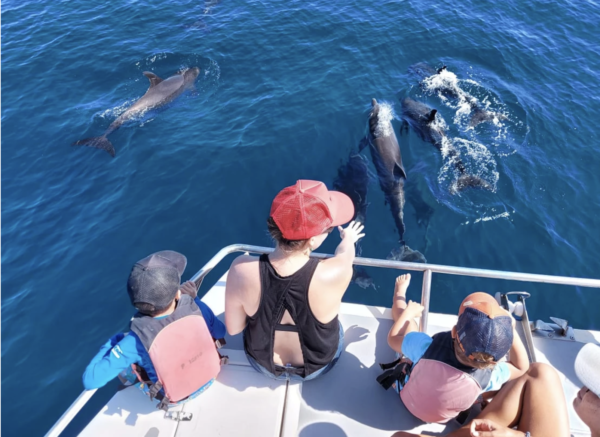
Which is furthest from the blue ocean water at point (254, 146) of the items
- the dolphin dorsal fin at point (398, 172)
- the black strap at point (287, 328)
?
the black strap at point (287, 328)

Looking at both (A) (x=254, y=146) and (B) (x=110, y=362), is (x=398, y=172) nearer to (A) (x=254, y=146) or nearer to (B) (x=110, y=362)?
(A) (x=254, y=146)

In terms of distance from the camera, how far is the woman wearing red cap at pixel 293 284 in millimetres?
3256

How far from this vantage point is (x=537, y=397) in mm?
3311

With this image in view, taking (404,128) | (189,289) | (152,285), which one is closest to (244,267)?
(152,285)

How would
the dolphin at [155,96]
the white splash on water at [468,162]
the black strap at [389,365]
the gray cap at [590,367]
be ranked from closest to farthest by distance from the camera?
1. the gray cap at [590,367]
2. the black strap at [389,365]
3. the white splash on water at [468,162]
4. the dolphin at [155,96]

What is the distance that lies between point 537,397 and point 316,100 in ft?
32.7

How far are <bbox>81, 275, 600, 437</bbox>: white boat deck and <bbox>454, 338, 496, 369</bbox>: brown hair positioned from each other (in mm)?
927

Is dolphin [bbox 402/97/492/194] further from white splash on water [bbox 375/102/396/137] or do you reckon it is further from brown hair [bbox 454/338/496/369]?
brown hair [bbox 454/338/496/369]

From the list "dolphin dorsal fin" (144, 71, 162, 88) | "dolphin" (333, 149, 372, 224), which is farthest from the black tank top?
Answer: "dolphin dorsal fin" (144, 71, 162, 88)

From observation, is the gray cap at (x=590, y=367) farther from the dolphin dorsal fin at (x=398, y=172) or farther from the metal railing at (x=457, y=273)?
the dolphin dorsal fin at (x=398, y=172)

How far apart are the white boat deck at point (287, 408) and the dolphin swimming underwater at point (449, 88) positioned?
8259 millimetres

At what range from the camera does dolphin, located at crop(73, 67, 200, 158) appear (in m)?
11.0

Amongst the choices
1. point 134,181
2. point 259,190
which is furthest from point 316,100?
point 134,181

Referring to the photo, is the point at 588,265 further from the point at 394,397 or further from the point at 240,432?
the point at 240,432
